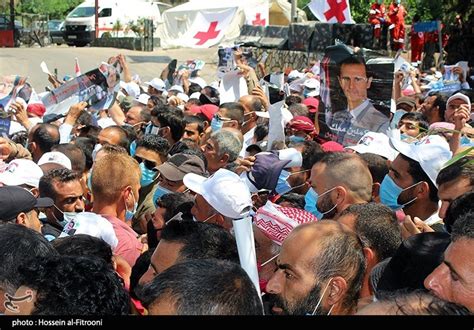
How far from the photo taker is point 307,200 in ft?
16.9

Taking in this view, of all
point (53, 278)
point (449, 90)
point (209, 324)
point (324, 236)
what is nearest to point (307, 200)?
point (324, 236)

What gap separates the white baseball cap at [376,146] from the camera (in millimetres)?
6219

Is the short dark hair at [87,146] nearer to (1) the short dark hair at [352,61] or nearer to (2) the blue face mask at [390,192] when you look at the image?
(1) the short dark hair at [352,61]

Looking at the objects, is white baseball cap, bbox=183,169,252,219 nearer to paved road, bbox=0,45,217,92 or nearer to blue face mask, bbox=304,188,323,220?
blue face mask, bbox=304,188,323,220

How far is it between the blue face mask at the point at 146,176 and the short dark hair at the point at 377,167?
6.04 feet

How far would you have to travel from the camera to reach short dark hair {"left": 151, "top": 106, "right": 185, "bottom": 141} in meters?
8.38

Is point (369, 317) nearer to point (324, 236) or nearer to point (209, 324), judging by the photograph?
point (209, 324)

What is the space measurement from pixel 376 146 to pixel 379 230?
2340 mm

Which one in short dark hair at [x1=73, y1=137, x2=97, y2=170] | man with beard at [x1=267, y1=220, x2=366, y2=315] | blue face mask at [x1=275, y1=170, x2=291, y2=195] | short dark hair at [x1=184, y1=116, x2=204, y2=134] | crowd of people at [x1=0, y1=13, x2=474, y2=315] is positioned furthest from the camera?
short dark hair at [x1=184, y1=116, x2=204, y2=134]

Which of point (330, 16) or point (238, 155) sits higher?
point (330, 16)

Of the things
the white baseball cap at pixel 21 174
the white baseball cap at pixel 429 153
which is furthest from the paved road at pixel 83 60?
the white baseball cap at pixel 429 153

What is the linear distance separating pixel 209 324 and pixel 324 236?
1225 mm

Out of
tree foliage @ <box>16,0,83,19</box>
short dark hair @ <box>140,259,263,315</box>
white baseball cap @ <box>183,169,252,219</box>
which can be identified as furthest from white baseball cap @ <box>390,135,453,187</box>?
tree foliage @ <box>16,0,83,19</box>

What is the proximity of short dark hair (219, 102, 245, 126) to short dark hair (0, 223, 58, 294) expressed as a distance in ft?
17.1
